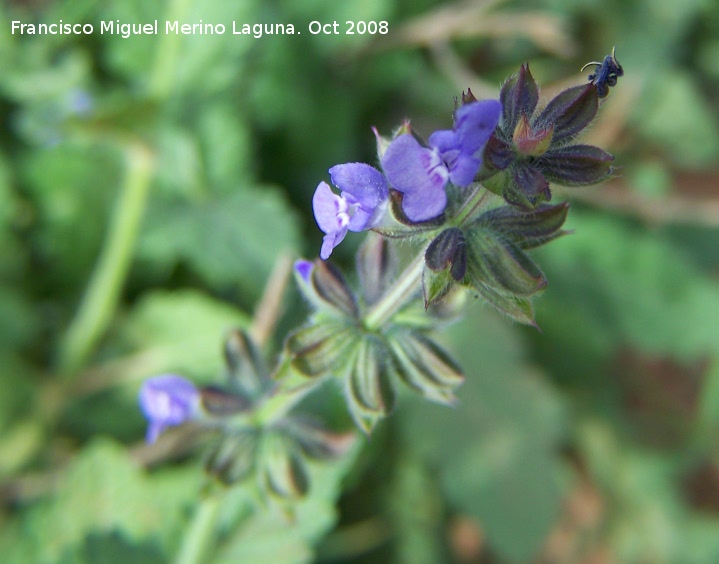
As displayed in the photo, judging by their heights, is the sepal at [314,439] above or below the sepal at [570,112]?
below

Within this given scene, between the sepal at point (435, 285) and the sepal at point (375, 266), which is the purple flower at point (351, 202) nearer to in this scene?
the sepal at point (435, 285)

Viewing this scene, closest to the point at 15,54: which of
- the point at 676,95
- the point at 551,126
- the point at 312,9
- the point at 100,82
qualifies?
the point at 100,82

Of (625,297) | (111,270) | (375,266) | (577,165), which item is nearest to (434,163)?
(577,165)

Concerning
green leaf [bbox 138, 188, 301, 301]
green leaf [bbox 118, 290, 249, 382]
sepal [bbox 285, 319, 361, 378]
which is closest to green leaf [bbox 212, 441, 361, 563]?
sepal [bbox 285, 319, 361, 378]

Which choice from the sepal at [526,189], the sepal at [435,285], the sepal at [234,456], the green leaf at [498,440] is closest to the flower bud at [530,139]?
the sepal at [526,189]

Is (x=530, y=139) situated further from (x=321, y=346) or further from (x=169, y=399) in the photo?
(x=169, y=399)

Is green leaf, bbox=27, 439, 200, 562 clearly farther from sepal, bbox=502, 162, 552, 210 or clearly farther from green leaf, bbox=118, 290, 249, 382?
sepal, bbox=502, 162, 552, 210
